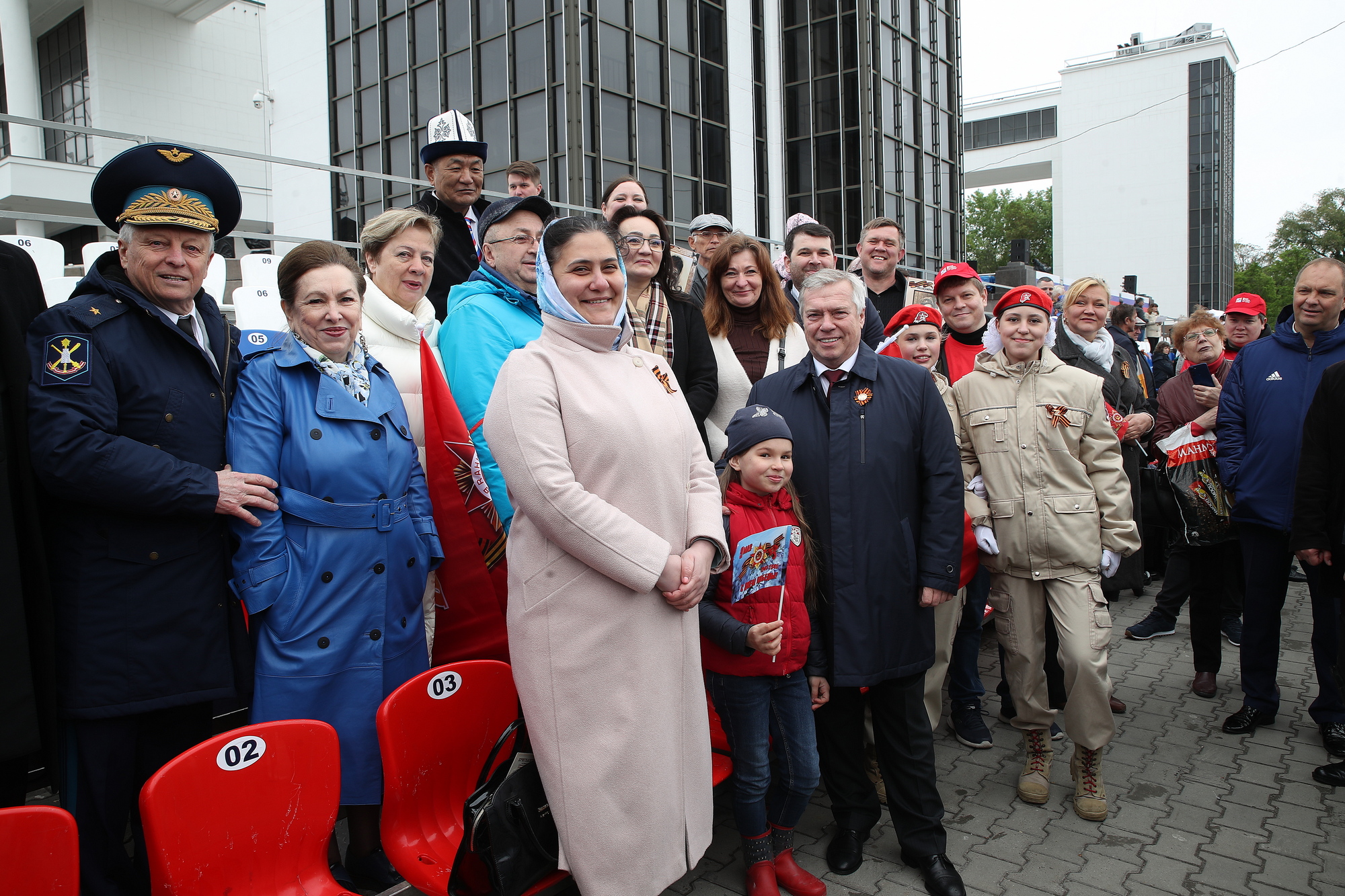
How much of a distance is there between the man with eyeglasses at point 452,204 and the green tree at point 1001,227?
207ft

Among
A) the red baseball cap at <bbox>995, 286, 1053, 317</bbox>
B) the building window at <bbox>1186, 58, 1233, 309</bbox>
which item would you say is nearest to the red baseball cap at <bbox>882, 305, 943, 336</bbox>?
the red baseball cap at <bbox>995, 286, 1053, 317</bbox>

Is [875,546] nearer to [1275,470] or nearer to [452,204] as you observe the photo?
[1275,470]

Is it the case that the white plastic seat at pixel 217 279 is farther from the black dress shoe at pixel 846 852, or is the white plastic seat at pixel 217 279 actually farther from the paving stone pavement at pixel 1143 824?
the black dress shoe at pixel 846 852

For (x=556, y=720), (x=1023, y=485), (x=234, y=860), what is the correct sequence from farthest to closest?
(x=1023, y=485), (x=556, y=720), (x=234, y=860)

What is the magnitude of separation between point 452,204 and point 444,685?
265cm

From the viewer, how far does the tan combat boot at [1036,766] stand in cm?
363

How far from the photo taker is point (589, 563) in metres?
2.26

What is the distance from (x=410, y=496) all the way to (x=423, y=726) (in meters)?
0.73

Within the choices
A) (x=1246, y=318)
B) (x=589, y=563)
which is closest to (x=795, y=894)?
(x=589, y=563)

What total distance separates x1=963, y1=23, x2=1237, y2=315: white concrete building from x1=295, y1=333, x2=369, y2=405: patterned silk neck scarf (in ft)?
207

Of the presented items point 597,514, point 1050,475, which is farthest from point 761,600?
point 1050,475

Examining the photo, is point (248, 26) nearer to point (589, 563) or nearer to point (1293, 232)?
point (589, 563)

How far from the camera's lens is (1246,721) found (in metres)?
4.33

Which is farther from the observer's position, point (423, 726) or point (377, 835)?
point (377, 835)
